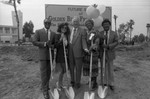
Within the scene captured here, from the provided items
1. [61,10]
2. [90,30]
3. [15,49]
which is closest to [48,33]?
[90,30]

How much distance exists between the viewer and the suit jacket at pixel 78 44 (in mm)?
3984

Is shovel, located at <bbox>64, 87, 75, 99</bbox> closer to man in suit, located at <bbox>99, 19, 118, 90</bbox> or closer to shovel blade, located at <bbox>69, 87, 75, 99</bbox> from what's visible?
shovel blade, located at <bbox>69, 87, 75, 99</bbox>

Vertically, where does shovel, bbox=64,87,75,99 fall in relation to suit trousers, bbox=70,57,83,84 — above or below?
below

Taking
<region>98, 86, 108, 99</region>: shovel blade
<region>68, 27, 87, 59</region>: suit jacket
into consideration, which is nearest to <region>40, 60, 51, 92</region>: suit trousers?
<region>68, 27, 87, 59</region>: suit jacket

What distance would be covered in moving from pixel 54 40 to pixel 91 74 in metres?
1.27

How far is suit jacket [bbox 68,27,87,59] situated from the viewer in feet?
13.1

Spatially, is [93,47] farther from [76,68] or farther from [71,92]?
[71,92]

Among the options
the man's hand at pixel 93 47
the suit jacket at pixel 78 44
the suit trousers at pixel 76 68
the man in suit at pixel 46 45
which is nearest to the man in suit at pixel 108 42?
the man's hand at pixel 93 47

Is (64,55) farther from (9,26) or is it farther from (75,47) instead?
(9,26)

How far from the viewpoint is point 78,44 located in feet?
13.1

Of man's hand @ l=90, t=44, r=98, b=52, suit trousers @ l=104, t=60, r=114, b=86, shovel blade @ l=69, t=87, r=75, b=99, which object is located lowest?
shovel blade @ l=69, t=87, r=75, b=99

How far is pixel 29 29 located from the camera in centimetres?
5853

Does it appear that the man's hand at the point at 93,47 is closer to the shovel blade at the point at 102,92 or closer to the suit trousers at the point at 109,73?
the suit trousers at the point at 109,73

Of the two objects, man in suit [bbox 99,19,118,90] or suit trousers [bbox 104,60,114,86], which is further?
suit trousers [bbox 104,60,114,86]
